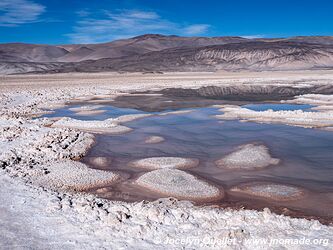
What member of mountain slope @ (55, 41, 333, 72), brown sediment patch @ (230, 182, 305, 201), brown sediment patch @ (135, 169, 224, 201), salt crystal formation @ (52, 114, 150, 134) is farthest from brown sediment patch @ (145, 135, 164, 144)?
mountain slope @ (55, 41, 333, 72)

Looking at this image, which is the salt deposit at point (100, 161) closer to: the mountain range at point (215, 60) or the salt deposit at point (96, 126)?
the salt deposit at point (96, 126)

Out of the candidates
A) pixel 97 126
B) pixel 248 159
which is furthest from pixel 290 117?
pixel 97 126

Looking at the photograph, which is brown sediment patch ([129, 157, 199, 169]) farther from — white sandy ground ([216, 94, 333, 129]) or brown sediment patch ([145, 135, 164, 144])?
white sandy ground ([216, 94, 333, 129])

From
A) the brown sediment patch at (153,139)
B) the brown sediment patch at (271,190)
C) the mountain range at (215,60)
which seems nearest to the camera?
the brown sediment patch at (271,190)

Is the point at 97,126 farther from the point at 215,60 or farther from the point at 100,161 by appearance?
the point at 215,60

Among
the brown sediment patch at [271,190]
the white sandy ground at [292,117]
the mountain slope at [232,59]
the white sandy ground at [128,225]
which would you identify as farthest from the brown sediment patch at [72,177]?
the mountain slope at [232,59]

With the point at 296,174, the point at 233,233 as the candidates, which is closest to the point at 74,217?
the point at 233,233
